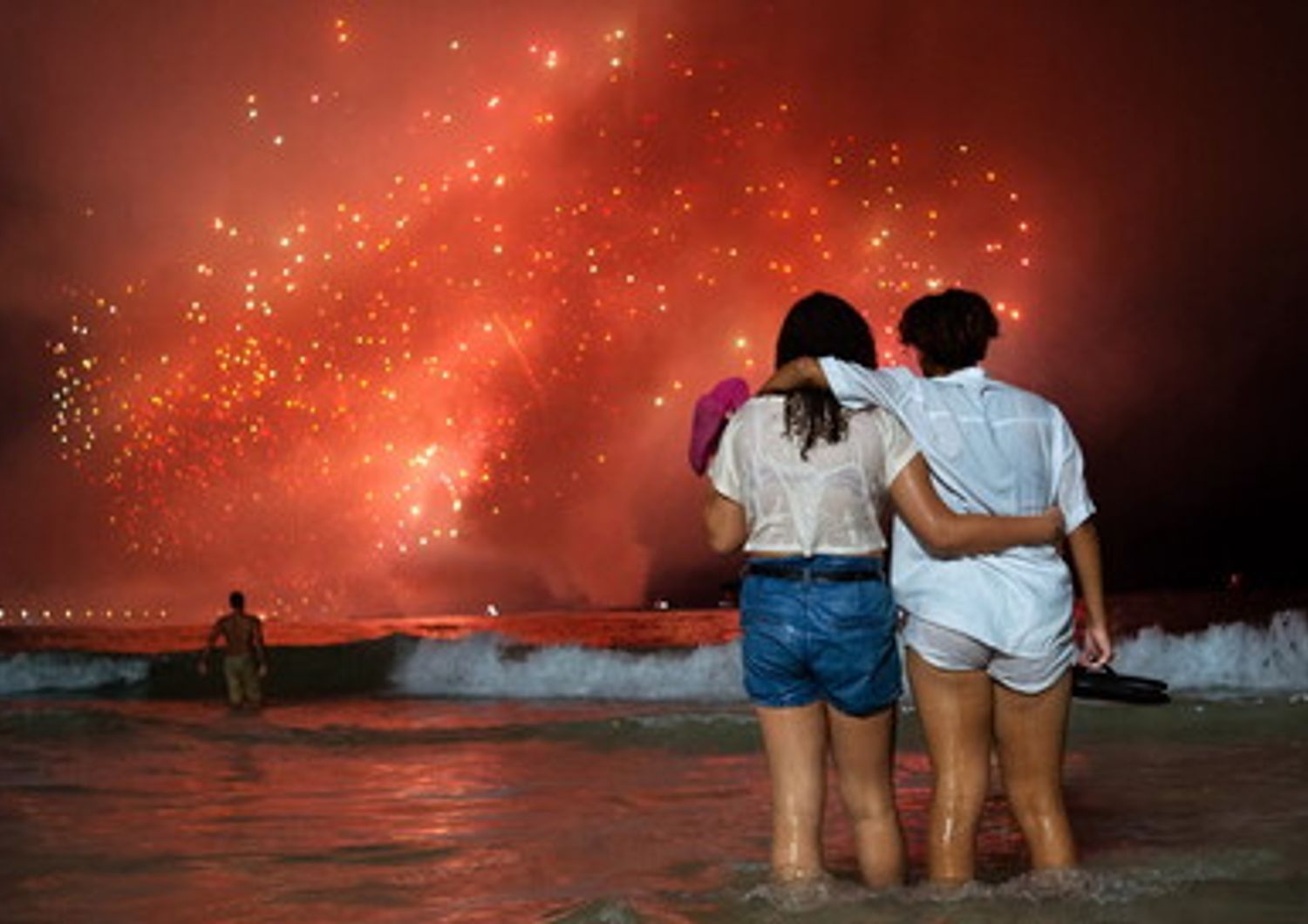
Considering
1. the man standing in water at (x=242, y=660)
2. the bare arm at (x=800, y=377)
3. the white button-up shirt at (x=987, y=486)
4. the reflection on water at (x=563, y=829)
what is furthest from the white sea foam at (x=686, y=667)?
the bare arm at (x=800, y=377)

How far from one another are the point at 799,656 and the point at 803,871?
2.41 feet

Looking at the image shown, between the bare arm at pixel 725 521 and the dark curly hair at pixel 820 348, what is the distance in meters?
0.31

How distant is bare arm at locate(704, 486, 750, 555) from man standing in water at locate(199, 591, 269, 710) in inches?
712

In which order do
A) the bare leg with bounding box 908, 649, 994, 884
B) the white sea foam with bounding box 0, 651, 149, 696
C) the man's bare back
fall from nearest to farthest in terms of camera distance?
the bare leg with bounding box 908, 649, 994, 884, the man's bare back, the white sea foam with bounding box 0, 651, 149, 696

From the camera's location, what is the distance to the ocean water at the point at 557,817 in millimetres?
6184

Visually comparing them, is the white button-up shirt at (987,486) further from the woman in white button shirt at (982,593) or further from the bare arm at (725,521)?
the bare arm at (725,521)

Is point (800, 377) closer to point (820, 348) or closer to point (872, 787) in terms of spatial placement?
point (820, 348)

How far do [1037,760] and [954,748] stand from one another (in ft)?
0.94

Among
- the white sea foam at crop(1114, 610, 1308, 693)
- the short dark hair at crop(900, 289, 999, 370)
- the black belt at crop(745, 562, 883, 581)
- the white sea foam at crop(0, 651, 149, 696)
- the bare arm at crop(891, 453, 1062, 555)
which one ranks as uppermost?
the short dark hair at crop(900, 289, 999, 370)

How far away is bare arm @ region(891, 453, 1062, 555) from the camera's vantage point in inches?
205

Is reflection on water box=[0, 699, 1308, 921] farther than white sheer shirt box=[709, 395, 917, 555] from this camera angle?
Yes

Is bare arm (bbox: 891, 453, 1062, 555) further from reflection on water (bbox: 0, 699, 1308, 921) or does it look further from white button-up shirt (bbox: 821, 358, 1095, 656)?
reflection on water (bbox: 0, 699, 1308, 921)

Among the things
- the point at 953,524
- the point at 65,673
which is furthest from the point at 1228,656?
the point at 65,673

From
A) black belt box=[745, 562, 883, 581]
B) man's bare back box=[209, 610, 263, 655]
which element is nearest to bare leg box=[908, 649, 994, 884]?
black belt box=[745, 562, 883, 581]
